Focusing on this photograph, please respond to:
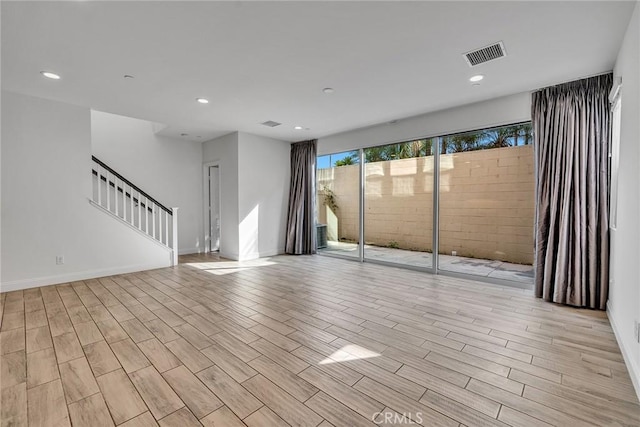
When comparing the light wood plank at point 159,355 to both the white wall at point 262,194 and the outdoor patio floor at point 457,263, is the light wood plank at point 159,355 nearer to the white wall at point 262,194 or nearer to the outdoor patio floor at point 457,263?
the white wall at point 262,194

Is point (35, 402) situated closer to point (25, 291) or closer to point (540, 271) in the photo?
point (25, 291)

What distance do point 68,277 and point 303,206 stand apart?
4.23m

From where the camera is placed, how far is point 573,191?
323 centimetres

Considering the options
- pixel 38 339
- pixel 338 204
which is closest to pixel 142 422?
pixel 38 339

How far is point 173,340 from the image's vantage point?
93.6 inches

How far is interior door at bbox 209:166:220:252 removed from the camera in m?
6.85

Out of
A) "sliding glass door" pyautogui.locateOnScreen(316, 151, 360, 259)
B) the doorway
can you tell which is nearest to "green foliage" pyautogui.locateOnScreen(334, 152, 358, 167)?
"sliding glass door" pyautogui.locateOnScreen(316, 151, 360, 259)

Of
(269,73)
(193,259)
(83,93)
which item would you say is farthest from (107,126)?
(269,73)

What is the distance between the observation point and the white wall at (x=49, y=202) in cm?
366

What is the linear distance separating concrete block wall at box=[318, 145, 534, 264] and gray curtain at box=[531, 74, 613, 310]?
44 cm

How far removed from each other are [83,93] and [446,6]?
4.37 meters

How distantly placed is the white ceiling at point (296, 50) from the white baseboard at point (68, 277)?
2534 mm

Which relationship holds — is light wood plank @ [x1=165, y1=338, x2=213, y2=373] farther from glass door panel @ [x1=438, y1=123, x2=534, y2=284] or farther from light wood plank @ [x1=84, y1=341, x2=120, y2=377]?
glass door panel @ [x1=438, y1=123, x2=534, y2=284]

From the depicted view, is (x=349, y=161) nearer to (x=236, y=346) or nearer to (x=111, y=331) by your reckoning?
(x=236, y=346)
